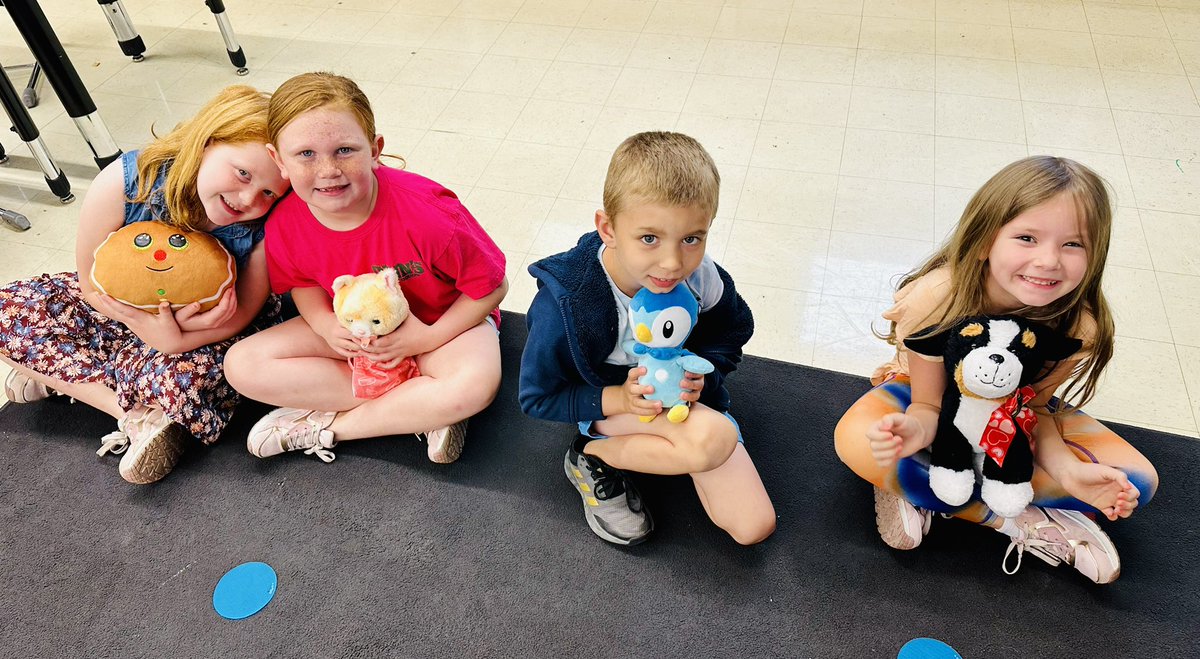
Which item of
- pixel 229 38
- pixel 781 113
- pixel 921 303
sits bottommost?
pixel 781 113

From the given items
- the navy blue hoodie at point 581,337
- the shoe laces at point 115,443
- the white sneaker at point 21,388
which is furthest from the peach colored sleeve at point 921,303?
the white sneaker at point 21,388

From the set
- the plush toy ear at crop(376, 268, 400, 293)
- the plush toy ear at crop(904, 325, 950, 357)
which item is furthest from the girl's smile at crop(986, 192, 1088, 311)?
the plush toy ear at crop(376, 268, 400, 293)

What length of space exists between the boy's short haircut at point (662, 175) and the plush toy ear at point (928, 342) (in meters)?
0.38

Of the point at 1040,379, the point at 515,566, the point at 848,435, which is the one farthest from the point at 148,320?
the point at 1040,379

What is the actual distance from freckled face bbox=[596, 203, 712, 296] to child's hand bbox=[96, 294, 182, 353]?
0.79 metres

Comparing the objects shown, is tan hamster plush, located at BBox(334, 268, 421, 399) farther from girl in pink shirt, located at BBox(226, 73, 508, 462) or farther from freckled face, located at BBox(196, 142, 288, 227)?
freckled face, located at BBox(196, 142, 288, 227)

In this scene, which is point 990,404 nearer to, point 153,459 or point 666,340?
point 666,340

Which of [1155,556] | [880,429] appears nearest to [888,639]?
[880,429]

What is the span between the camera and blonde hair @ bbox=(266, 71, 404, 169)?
114 cm

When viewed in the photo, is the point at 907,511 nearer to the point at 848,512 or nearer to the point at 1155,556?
the point at 848,512

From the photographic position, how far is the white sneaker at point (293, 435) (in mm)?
1425

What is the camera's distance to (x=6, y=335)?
139 cm

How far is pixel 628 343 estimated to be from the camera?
45.6 inches

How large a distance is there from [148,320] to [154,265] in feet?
0.38
